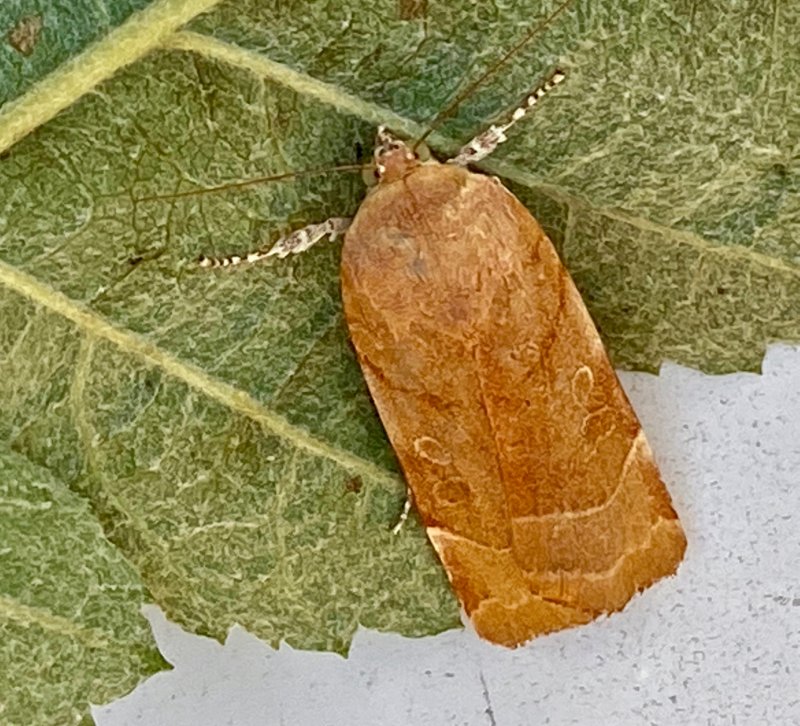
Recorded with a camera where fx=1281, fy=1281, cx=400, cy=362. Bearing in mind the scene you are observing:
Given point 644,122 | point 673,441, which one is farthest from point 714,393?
point 644,122

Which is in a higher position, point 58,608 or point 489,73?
point 489,73

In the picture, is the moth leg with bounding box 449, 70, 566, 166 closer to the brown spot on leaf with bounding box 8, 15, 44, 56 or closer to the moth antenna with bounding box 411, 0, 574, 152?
the moth antenna with bounding box 411, 0, 574, 152

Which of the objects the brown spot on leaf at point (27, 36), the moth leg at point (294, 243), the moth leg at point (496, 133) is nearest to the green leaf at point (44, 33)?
the brown spot on leaf at point (27, 36)

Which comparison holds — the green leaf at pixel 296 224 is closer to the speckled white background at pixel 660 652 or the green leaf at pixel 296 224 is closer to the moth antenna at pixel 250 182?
the moth antenna at pixel 250 182

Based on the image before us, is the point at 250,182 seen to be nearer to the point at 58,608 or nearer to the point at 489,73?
the point at 489,73

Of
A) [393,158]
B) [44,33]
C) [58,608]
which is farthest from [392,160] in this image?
[58,608]

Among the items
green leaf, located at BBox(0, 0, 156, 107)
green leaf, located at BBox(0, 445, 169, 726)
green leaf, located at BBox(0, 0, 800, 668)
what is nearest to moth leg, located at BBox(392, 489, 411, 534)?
green leaf, located at BBox(0, 0, 800, 668)
